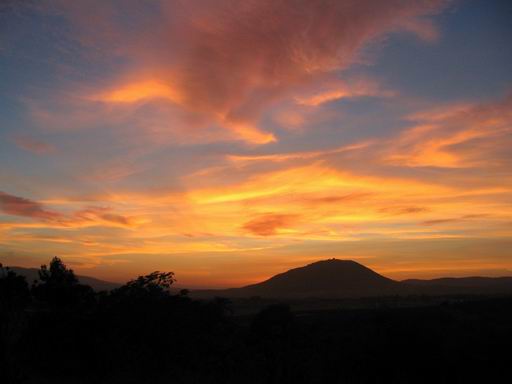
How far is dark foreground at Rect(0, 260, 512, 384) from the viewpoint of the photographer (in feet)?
44.9

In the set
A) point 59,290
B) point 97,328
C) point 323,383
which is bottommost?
point 323,383

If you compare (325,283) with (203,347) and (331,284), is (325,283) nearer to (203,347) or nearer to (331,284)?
(331,284)

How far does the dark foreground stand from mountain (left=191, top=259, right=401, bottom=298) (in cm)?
14521

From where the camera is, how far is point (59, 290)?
18.6 meters

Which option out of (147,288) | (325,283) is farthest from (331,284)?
(147,288)

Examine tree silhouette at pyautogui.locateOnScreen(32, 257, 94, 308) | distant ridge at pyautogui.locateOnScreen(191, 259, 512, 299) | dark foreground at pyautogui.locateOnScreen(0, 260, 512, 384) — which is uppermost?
distant ridge at pyautogui.locateOnScreen(191, 259, 512, 299)

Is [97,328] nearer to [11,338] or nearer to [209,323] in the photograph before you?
[209,323]

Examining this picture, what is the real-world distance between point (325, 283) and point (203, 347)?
546 ft

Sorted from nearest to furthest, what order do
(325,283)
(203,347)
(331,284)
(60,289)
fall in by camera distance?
(203,347) < (60,289) < (331,284) < (325,283)

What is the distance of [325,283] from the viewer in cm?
17775

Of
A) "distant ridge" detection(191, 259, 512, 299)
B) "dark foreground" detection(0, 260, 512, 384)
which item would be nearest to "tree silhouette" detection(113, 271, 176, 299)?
"dark foreground" detection(0, 260, 512, 384)

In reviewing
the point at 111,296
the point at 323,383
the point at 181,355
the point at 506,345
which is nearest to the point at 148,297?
the point at 111,296

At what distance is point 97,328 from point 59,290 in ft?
11.0

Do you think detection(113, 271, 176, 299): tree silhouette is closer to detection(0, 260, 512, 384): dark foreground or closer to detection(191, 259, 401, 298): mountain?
detection(0, 260, 512, 384): dark foreground
